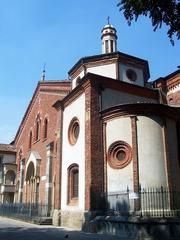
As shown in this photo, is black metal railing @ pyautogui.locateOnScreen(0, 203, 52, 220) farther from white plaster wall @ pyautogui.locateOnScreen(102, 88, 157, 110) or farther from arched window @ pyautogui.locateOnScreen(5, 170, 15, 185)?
white plaster wall @ pyautogui.locateOnScreen(102, 88, 157, 110)

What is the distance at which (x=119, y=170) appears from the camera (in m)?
16.4

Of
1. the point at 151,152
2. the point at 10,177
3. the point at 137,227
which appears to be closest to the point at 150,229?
the point at 137,227

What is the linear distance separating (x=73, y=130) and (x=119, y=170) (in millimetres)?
4733

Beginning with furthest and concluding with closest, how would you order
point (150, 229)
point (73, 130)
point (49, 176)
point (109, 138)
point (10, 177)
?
point (10, 177) → point (49, 176) → point (73, 130) → point (109, 138) → point (150, 229)

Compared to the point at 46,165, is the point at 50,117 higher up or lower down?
higher up

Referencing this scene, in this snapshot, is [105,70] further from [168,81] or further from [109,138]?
[109,138]

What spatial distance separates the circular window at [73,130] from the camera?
19.3m

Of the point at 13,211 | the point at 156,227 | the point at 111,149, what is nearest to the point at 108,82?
the point at 111,149

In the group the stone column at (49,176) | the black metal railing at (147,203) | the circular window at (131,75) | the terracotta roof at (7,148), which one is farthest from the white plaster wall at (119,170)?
the terracotta roof at (7,148)

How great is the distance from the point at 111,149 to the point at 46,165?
346 inches

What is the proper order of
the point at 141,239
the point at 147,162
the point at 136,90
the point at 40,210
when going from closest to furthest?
the point at 141,239 < the point at 147,162 < the point at 136,90 < the point at 40,210

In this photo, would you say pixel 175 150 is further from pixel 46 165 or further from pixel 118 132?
pixel 46 165

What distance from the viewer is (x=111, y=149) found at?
17.0 meters

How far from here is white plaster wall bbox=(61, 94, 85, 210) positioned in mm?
17547
